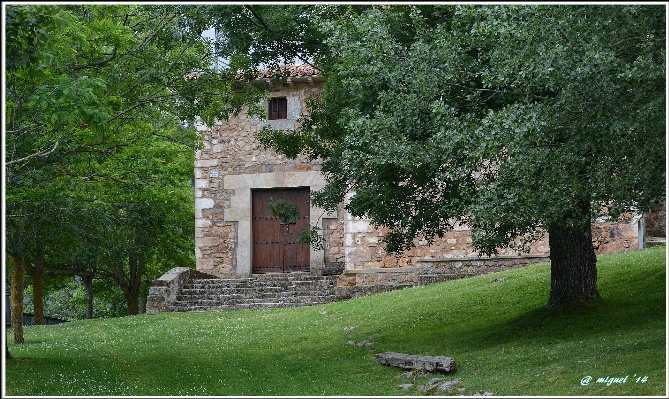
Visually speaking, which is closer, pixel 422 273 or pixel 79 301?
pixel 422 273

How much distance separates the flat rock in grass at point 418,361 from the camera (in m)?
11.2

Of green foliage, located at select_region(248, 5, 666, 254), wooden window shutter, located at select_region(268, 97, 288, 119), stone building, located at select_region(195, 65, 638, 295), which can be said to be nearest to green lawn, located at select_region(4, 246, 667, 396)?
green foliage, located at select_region(248, 5, 666, 254)

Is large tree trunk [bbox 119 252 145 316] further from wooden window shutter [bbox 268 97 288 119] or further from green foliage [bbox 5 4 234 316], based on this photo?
green foliage [bbox 5 4 234 316]

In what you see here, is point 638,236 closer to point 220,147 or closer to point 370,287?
point 370,287

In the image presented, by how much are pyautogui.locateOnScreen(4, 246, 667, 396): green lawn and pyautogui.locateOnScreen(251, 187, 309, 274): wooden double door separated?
5.23 metres

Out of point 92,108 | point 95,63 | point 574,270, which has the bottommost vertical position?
point 574,270

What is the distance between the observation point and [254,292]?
71.8 ft

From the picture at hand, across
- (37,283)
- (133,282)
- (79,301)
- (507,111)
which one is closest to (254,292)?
(37,283)

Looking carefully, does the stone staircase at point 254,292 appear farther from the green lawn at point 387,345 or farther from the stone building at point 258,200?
the stone building at point 258,200

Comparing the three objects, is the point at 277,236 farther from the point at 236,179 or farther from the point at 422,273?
the point at 422,273

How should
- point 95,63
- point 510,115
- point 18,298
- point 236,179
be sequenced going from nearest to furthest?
point 510,115 < point 95,63 < point 18,298 < point 236,179

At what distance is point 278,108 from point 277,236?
3691mm

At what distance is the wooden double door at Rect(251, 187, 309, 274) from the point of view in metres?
24.8

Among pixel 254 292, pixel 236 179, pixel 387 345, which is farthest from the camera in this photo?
pixel 236 179
